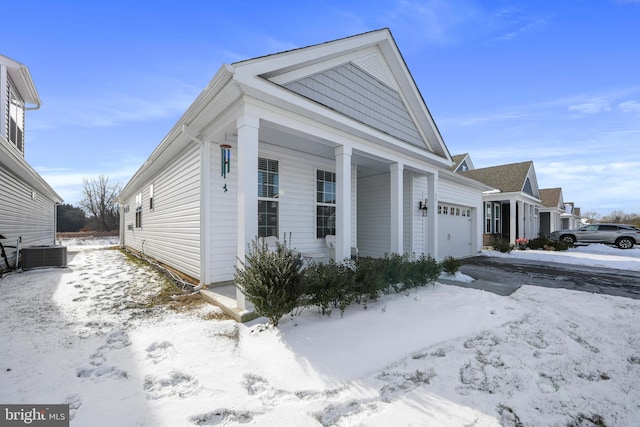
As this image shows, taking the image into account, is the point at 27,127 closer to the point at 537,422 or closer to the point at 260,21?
the point at 260,21

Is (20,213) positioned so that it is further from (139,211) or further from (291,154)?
(291,154)

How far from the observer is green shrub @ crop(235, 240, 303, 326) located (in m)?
3.47

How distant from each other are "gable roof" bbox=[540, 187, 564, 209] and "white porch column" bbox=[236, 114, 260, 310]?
2772 centimetres

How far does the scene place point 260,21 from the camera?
5625 mm

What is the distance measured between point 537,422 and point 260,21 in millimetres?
7125

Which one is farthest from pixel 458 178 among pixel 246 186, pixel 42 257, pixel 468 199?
pixel 42 257

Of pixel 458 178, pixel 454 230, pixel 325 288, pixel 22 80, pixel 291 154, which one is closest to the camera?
pixel 325 288

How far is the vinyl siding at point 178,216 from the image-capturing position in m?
6.12

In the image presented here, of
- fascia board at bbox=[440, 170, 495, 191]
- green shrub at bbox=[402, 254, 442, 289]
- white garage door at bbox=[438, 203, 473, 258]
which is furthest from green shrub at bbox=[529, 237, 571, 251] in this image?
green shrub at bbox=[402, 254, 442, 289]

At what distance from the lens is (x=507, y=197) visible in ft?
49.5

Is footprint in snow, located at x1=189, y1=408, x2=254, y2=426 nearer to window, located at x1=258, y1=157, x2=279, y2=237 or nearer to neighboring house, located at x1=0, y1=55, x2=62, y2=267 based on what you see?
window, located at x1=258, y1=157, x2=279, y2=237

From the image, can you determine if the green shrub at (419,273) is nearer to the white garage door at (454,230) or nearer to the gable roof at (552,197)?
the white garage door at (454,230)

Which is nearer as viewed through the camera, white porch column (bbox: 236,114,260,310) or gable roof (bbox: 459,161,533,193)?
white porch column (bbox: 236,114,260,310)

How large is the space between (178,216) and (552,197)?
29453 millimetres
